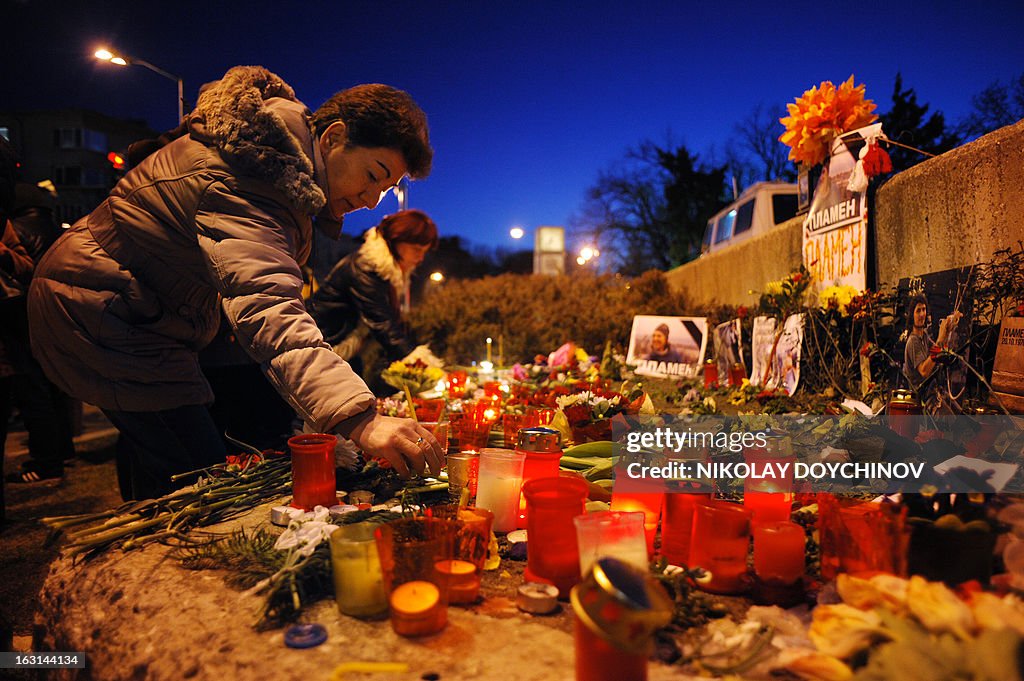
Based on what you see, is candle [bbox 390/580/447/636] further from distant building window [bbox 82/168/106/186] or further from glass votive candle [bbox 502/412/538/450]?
distant building window [bbox 82/168/106/186]

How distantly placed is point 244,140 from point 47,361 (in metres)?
1.15

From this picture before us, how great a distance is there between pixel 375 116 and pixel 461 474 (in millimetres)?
1218

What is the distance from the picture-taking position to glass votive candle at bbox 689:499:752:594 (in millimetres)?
1331

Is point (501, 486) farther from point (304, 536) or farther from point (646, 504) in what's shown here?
point (304, 536)

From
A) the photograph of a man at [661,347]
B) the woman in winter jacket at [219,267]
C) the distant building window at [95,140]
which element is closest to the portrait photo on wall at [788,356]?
the photograph of a man at [661,347]

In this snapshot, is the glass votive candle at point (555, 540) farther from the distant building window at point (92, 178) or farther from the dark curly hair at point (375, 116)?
the distant building window at point (92, 178)

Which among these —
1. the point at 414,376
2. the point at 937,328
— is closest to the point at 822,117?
the point at 937,328

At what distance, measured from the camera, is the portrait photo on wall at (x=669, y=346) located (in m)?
4.79

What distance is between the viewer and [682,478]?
1630 mm

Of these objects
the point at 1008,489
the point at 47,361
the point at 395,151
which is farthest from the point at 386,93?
the point at 1008,489

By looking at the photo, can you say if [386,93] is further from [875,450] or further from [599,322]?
[599,322]

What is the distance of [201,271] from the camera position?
209cm

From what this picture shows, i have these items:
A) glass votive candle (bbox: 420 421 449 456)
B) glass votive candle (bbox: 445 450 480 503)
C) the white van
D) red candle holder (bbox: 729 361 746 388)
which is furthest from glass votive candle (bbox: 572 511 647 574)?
the white van

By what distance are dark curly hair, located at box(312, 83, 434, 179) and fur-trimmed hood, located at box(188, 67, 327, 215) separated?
16cm
